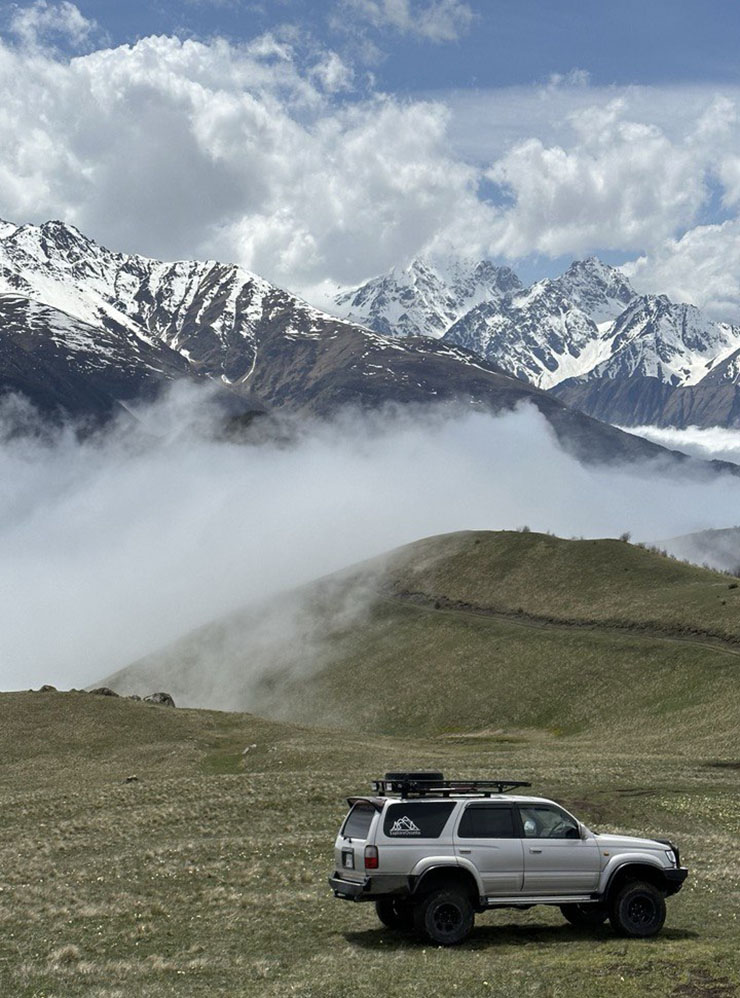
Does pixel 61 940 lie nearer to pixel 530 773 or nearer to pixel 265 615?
→ pixel 530 773

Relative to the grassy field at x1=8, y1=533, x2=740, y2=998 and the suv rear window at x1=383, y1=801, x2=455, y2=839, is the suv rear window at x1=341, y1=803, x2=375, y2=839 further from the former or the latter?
the grassy field at x1=8, y1=533, x2=740, y2=998

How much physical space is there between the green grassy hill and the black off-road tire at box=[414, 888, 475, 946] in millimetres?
52453

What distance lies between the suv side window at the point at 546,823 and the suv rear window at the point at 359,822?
332 centimetres

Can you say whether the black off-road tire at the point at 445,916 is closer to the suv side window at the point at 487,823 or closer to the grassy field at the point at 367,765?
the grassy field at the point at 367,765

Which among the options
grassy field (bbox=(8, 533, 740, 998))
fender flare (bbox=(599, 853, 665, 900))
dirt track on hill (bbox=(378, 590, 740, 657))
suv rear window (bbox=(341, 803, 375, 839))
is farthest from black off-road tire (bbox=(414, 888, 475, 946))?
dirt track on hill (bbox=(378, 590, 740, 657))

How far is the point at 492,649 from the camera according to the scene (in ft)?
417

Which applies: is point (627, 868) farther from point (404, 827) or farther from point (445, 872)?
point (404, 827)

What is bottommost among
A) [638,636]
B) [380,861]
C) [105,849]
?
[105,849]

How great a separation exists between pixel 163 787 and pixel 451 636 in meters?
84.7

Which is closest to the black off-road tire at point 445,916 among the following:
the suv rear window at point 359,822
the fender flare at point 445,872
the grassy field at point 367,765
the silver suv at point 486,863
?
the silver suv at point 486,863

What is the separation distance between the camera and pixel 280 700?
137625 mm

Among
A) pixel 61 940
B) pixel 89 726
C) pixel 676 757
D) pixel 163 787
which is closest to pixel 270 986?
pixel 61 940

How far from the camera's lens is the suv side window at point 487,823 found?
76.3 feet

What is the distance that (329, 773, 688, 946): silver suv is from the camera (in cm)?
2272
